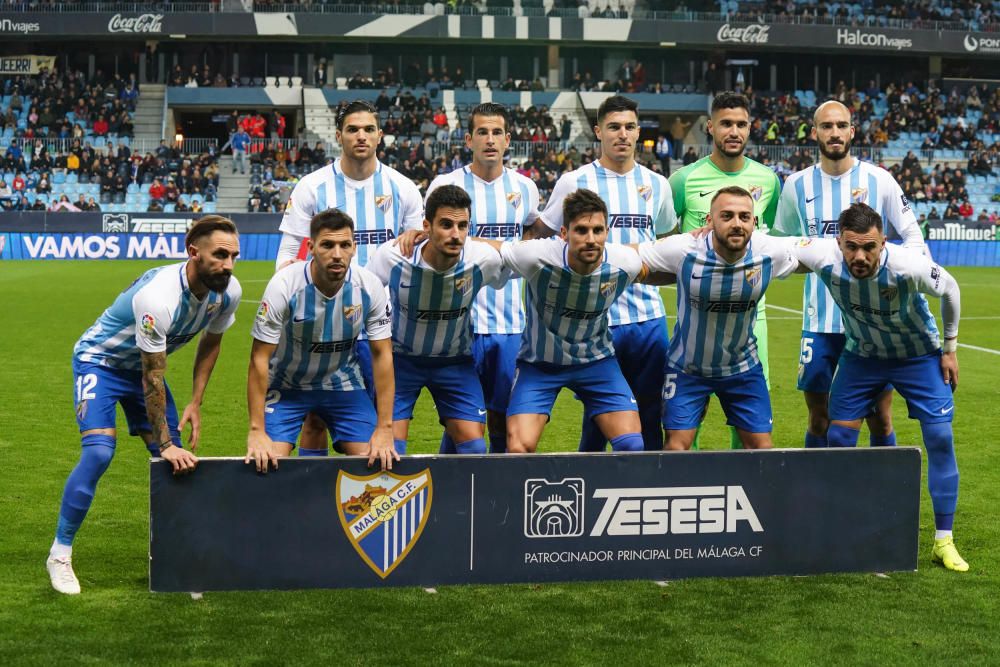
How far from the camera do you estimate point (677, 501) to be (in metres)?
6.19

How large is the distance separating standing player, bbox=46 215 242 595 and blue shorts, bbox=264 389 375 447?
0.39m

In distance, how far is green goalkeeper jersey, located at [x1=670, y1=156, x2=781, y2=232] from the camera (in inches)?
301

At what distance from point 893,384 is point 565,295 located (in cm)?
184

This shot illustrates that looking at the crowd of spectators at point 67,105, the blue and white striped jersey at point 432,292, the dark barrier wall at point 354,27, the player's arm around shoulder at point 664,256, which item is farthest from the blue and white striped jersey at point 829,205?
the dark barrier wall at point 354,27

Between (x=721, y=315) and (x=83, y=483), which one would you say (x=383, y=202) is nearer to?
(x=721, y=315)

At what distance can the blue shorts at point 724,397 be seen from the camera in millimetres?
6734

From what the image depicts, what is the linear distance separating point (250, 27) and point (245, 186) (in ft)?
31.1

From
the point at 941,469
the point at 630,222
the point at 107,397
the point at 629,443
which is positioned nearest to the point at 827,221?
the point at 630,222

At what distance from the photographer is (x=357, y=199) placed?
7289mm

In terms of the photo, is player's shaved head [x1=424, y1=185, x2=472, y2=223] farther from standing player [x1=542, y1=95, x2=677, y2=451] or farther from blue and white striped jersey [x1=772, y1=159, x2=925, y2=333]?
blue and white striped jersey [x1=772, y1=159, x2=925, y2=333]

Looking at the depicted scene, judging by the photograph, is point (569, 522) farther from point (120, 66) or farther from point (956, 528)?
point (120, 66)

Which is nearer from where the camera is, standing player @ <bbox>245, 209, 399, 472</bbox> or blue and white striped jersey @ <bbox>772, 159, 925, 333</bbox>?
standing player @ <bbox>245, 209, 399, 472</bbox>

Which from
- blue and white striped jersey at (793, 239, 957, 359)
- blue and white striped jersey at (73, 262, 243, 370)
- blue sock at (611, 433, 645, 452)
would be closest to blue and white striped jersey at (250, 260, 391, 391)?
blue and white striped jersey at (73, 262, 243, 370)

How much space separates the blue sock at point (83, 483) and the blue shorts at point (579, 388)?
207 cm
